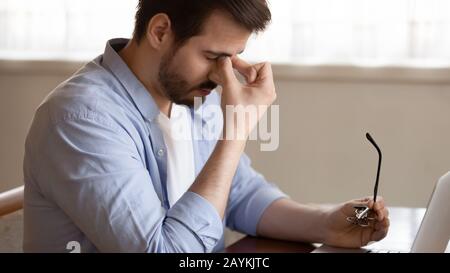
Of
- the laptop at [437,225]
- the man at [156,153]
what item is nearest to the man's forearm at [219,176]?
the man at [156,153]

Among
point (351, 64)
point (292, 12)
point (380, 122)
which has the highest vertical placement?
point (292, 12)

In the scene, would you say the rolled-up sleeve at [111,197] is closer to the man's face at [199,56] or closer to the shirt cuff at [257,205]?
the man's face at [199,56]

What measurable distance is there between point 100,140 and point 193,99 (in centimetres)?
31

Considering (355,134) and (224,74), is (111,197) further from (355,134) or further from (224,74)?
(355,134)

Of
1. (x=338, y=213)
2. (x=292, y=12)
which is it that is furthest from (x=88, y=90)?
(x=292, y=12)

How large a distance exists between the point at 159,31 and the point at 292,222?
494mm

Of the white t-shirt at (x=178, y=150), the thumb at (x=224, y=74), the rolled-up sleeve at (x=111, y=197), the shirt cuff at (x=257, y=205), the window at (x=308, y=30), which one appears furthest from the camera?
the window at (x=308, y=30)

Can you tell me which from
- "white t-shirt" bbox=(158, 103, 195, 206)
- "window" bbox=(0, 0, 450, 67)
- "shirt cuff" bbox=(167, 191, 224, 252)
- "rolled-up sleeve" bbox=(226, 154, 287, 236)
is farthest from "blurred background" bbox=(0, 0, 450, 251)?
"shirt cuff" bbox=(167, 191, 224, 252)

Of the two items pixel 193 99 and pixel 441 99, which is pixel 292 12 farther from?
pixel 193 99

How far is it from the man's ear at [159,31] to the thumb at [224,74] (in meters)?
0.11

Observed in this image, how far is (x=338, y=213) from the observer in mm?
1741

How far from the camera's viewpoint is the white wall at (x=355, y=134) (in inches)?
122

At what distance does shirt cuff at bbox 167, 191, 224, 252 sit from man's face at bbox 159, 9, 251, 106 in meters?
0.28
